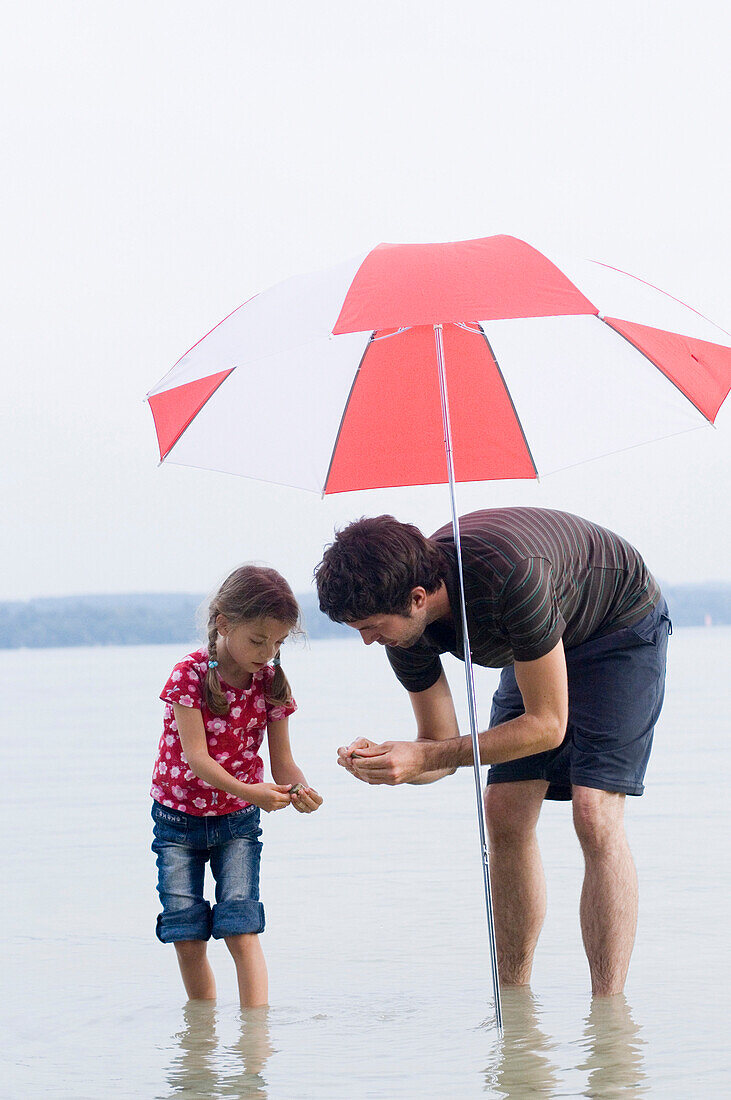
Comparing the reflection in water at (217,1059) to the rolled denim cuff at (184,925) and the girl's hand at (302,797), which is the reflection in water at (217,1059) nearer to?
the rolled denim cuff at (184,925)

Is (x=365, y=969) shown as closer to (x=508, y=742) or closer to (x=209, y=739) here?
(x=209, y=739)

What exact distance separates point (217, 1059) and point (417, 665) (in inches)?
43.0

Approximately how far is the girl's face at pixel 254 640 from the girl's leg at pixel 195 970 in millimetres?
788

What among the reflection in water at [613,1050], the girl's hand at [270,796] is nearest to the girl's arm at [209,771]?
the girl's hand at [270,796]

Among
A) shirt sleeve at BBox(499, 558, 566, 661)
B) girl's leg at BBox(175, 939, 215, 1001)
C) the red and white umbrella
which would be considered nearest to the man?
shirt sleeve at BBox(499, 558, 566, 661)

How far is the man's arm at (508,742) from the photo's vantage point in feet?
10.0

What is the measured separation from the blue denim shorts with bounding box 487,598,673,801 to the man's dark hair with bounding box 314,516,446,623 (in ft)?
1.90

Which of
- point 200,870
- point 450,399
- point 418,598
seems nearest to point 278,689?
point 200,870

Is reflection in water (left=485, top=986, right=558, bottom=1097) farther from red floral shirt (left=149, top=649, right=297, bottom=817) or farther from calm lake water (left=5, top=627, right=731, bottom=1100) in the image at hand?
red floral shirt (left=149, top=649, right=297, bottom=817)

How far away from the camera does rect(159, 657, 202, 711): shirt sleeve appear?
3.53 m

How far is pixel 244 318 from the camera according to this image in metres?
3.21

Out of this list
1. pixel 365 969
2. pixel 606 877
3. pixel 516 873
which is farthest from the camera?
pixel 365 969

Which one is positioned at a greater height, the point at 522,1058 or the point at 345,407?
the point at 345,407

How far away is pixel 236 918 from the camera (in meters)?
3.53
